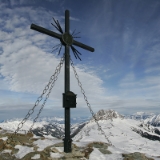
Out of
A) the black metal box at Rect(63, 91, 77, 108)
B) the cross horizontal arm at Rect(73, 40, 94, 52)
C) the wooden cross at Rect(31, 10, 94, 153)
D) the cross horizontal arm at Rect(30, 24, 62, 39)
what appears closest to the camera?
the cross horizontal arm at Rect(30, 24, 62, 39)

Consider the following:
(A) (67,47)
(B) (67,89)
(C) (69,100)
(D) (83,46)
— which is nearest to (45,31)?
(A) (67,47)

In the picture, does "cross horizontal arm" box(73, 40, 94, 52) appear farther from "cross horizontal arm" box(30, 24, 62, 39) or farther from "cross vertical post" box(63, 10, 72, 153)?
"cross horizontal arm" box(30, 24, 62, 39)

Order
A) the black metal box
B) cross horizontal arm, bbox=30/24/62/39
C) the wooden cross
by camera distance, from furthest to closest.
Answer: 1. the black metal box
2. the wooden cross
3. cross horizontal arm, bbox=30/24/62/39

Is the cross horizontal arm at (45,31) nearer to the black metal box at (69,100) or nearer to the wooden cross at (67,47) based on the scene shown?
the wooden cross at (67,47)

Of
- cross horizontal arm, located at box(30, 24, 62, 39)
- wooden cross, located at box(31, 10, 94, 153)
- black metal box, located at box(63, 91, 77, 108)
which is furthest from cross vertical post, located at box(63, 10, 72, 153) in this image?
cross horizontal arm, located at box(30, 24, 62, 39)

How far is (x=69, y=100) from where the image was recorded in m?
13.6

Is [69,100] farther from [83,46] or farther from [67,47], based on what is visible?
[83,46]

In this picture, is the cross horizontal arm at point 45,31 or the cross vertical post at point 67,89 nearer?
the cross horizontal arm at point 45,31

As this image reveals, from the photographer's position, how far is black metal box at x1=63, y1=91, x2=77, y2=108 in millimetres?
13539

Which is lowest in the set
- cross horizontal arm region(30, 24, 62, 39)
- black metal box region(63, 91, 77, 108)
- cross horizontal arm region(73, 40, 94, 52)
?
black metal box region(63, 91, 77, 108)

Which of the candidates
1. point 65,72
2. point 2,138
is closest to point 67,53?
point 65,72

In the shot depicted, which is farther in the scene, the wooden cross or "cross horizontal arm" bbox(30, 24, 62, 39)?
the wooden cross

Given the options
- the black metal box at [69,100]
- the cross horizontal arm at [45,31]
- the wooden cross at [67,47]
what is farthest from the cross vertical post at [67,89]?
the cross horizontal arm at [45,31]

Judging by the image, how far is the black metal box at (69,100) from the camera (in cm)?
1354
